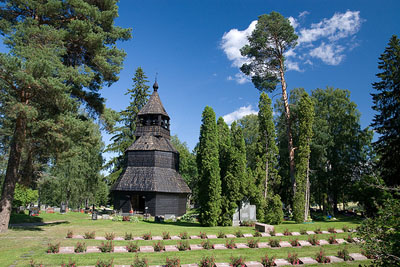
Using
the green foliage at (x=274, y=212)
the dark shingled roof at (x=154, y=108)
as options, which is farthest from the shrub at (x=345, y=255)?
the dark shingled roof at (x=154, y=108)

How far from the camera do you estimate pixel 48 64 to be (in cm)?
1315

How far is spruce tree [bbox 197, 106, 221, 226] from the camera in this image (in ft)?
62.0

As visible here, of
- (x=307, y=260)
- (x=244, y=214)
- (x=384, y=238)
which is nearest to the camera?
(x=384, y=238)

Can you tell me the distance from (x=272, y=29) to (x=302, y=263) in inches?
893

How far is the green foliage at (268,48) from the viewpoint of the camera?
25.2 metres

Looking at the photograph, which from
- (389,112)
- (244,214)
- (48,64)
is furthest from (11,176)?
(389,112)

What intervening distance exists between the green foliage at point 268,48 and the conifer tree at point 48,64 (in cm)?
1386

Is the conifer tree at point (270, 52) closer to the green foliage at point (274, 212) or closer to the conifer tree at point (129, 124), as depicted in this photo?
the green foliage at point (274, 212)

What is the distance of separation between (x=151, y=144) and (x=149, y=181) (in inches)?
184

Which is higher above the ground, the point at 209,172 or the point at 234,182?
the point at 209,172

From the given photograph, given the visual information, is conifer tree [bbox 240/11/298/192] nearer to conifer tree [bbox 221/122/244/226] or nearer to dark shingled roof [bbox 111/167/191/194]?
conifer tree [bbox 221/122/244/226]

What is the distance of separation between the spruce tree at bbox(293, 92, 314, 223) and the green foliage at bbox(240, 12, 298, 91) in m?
4.97

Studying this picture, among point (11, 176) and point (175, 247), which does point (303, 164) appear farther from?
point (11, 176)

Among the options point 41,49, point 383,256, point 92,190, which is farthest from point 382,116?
point 92,190
